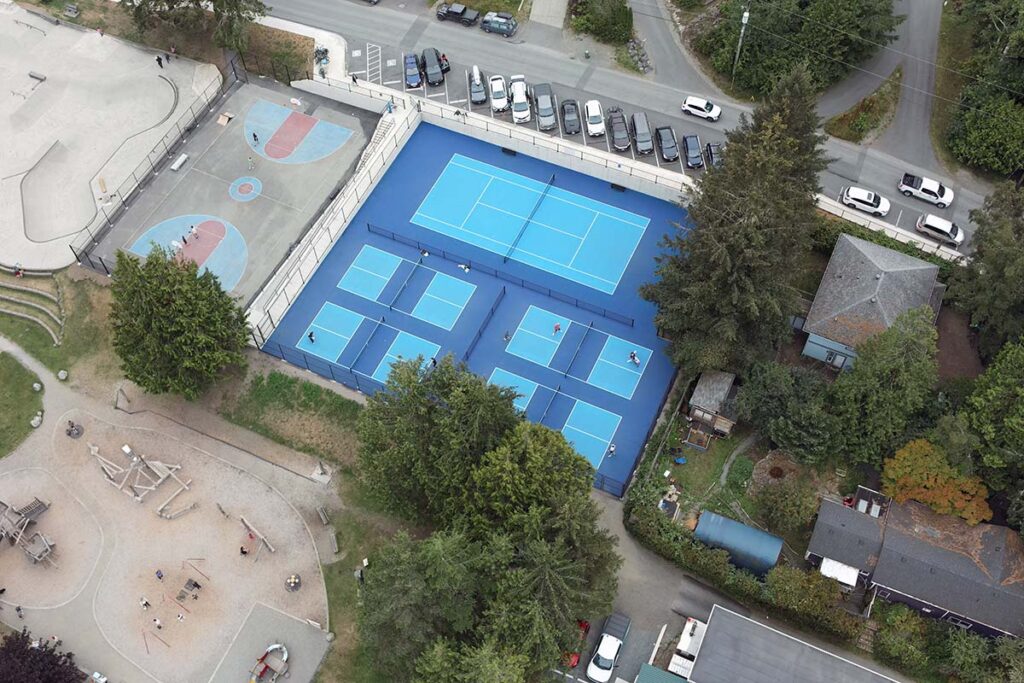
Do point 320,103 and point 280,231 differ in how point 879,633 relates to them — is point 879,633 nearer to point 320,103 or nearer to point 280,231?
point 280,231

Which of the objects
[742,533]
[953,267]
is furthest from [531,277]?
[953,267]

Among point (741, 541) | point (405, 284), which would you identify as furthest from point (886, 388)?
point (405, 284)

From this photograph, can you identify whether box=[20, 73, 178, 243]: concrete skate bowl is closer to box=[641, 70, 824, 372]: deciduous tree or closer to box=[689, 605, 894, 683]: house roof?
box=[641, 70, 824, 372]: deciduous tree

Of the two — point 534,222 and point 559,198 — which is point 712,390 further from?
point 559,198

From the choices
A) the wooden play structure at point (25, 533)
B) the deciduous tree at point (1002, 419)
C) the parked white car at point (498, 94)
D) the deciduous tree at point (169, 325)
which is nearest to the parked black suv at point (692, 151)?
the parked white car at point (498, 94)

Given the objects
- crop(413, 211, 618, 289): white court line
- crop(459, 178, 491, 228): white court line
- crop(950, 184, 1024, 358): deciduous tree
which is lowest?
crop(413, 211, 618, 289): white court line

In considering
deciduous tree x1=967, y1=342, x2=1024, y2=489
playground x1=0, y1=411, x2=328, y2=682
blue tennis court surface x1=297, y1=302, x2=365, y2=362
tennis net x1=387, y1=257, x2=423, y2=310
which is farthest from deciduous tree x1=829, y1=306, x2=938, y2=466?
playground x1=0, y1=411, x2=328, y2=682
